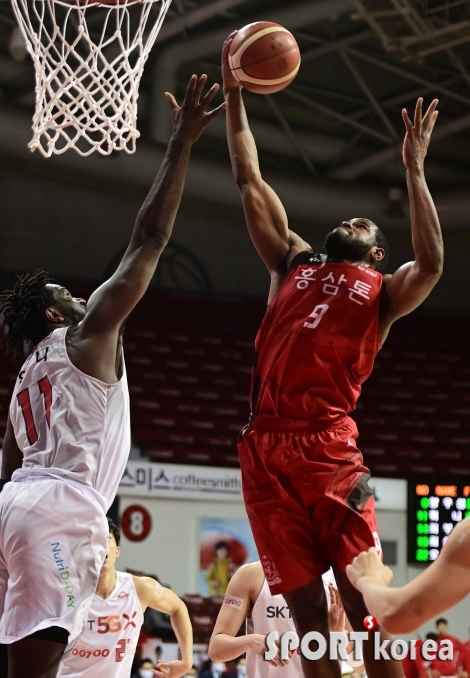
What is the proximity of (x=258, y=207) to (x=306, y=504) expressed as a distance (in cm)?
125

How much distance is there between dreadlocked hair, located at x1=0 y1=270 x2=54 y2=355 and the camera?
3.80 m

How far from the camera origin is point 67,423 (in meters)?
3.51

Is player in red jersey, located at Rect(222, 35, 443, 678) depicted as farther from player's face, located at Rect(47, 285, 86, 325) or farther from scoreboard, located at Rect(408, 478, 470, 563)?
scoreboard, located at Rect(408, 478, 470, 563)

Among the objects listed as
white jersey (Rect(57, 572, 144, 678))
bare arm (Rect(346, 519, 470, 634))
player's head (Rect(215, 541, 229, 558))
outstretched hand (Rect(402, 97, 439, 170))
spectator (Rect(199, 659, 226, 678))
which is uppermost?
outstretched hand (Rect(402, 97, 439, 170))

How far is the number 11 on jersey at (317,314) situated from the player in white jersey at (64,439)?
624 mm

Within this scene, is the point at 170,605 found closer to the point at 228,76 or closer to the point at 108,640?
the point at 108,640

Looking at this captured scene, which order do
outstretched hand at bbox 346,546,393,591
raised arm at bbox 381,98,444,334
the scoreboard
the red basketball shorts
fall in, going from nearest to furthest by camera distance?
1. outstretched hand at bbox 346,546,393,591
2. the red basketball shorts
3. raised arm at bbox 381,98,444,334
4. the scoreboard

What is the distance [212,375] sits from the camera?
13.6 metres

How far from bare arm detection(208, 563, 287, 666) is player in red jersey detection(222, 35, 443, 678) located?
1424 mm

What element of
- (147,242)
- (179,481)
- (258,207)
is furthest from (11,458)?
(179,481)

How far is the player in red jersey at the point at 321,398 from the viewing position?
349cm

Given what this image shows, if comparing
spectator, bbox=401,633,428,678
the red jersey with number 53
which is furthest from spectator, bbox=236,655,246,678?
the red jersey with number 53

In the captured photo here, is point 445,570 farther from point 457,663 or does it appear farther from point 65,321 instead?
point 457,663

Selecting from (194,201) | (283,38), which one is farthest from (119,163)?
(283,38)
